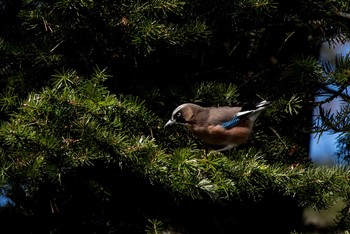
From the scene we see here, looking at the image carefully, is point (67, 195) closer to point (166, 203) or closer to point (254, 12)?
point (166, 203)

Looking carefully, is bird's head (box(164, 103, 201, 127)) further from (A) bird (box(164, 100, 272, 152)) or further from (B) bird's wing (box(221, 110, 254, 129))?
(B) bird's wing (box(221, 110, 254, 129))

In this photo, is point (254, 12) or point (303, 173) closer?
point (303, 173)

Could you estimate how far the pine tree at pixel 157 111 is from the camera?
2.66 meters

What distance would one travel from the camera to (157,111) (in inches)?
128

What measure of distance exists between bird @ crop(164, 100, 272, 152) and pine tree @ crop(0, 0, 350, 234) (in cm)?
6

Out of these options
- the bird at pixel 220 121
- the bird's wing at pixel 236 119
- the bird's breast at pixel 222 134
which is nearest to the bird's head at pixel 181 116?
the bird at pixel 220 121

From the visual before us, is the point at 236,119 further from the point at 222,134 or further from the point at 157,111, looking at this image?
the point at 157,111

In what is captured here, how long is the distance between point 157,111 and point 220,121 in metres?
0.43

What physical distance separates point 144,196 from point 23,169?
0.97m

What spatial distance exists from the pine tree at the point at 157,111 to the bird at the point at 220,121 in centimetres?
6

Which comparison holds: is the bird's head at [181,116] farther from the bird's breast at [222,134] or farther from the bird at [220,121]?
the bird's breast at [222,134]

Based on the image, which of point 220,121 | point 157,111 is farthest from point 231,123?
A: point 157,111

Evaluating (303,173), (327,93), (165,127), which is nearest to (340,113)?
(327,93)

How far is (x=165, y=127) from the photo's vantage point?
10.2 ft
